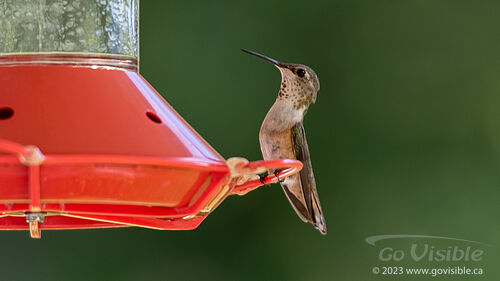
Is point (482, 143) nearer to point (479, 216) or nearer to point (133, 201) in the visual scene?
point (479, 216)

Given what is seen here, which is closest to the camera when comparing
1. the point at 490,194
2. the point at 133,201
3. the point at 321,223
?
the point at 133,201

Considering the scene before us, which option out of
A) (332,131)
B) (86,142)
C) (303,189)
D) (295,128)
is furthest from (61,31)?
(332,131)

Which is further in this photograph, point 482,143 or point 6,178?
point 482,143

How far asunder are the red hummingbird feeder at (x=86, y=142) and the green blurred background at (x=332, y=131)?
2.82 metres

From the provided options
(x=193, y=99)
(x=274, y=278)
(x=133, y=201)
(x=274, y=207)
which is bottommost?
(x=274, y=278)

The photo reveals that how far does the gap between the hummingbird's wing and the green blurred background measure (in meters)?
0.96

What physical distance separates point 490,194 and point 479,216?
171 millimetres

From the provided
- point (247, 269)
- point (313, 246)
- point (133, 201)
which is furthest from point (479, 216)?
point (133, 201)

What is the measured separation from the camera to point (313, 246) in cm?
577

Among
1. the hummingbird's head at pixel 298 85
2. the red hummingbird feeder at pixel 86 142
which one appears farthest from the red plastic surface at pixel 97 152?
the hummingbird's head at pixel 298 85

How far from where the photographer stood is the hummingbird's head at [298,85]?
452 centimetres

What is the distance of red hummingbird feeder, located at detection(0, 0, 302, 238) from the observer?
2.14 meters

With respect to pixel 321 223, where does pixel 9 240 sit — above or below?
below

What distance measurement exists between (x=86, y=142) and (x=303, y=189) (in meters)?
2.48
